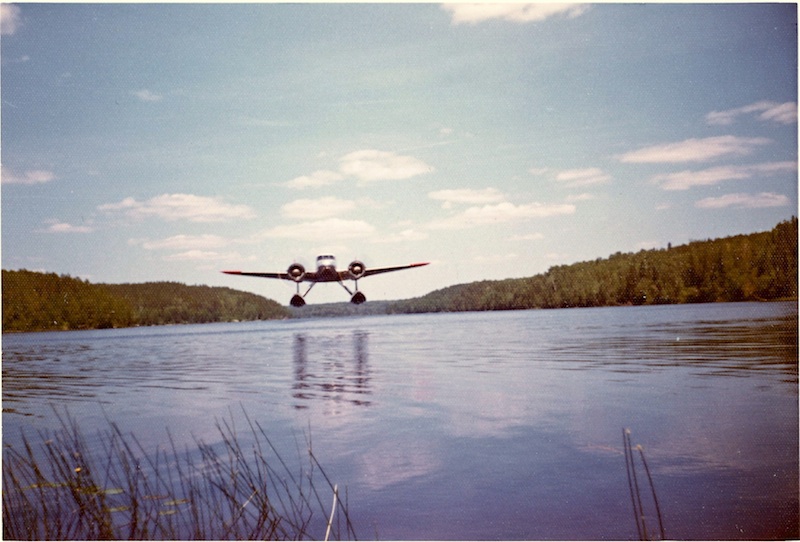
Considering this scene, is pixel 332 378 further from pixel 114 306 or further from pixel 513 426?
pixel 114 306

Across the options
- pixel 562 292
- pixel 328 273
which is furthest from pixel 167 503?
pixel 562 292

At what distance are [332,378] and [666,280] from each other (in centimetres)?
9183

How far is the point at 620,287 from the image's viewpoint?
116625mm

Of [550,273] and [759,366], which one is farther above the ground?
[550,273]

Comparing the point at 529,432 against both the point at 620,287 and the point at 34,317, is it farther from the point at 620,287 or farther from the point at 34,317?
the point at 620,287

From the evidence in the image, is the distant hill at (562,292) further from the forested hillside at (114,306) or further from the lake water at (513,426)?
the lake water at (513,426)

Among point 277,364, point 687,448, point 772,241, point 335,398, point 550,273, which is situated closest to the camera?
point 687,448

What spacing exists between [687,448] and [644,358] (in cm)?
1568

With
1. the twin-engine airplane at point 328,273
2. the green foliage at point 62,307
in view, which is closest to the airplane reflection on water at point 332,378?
the twin-engine airplane at point 328,273

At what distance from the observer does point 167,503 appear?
29.6 feet

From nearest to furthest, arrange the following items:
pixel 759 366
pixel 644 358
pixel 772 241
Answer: pixel 759 366, pixel 644 358, pixel 772 241

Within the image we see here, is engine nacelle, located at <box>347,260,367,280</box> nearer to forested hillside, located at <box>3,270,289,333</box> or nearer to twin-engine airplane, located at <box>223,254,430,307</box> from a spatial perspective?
twin-engine airplane, located at <box>223,254,430,307</box>

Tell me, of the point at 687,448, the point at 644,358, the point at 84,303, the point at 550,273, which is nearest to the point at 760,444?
the point at 687,448

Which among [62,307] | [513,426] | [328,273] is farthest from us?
[62,307]
